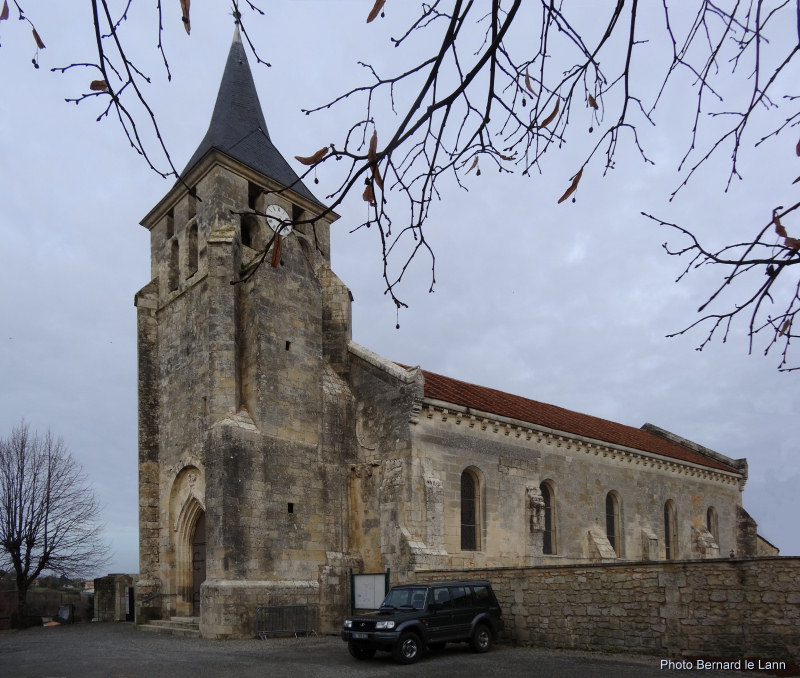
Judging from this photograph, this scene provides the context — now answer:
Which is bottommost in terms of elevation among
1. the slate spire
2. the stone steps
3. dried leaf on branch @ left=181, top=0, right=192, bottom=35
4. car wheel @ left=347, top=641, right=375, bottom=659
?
the stone steps

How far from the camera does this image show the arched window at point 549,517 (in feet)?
73.7

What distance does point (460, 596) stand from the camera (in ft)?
46.8

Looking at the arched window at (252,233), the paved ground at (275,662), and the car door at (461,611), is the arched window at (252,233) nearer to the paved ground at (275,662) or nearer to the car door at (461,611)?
the paved ground at (275,662)

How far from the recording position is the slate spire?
2280 cm

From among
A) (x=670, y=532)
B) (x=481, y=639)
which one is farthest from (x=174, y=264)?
(x=670, y=532)

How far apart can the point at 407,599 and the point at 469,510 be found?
646 cm

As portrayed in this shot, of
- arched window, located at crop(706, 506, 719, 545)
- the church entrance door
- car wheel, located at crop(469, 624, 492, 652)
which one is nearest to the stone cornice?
arched window, located at crop(706, 506, 719, 545)

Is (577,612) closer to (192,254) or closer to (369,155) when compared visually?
(369,155)

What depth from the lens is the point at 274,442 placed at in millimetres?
19281

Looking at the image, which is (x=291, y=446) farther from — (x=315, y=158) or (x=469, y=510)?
(x=315, y=158)

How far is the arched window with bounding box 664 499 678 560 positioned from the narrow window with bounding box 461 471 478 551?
11211 millimetres

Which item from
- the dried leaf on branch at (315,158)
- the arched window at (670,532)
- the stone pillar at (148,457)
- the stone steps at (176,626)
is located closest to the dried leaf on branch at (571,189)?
the dried leaf on branch at (315,158)

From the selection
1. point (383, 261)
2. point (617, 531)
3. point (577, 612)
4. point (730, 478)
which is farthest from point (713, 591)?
point (730, 478)

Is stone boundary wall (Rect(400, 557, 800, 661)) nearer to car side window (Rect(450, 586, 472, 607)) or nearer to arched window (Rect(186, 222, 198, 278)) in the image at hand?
car side window (Rect(450, 586, 472, 607))
